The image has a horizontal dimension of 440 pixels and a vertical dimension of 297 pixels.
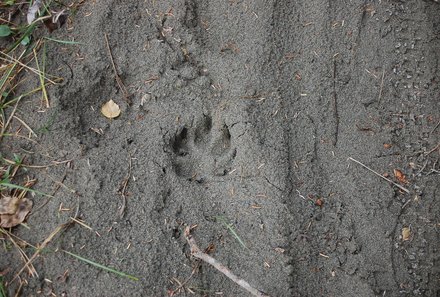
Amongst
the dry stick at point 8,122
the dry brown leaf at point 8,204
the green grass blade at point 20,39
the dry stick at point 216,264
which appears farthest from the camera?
the green grass blade at point 20,39

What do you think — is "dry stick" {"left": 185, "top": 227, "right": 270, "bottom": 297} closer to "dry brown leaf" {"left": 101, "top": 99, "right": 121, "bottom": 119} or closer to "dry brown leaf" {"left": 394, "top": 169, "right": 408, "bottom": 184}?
"dry brown leaf" {"left": 101, "top": 99, "right": 121, "bottom": 119}

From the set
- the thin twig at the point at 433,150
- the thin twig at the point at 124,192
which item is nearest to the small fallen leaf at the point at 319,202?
the thin twig at the point at 433,150

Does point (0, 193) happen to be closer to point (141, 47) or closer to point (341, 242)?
point (141, 47)

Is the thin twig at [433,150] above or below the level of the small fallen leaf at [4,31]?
below

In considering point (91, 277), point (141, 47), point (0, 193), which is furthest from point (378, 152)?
point (0, 193)

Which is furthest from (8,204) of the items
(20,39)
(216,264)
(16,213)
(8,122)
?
(216,264)

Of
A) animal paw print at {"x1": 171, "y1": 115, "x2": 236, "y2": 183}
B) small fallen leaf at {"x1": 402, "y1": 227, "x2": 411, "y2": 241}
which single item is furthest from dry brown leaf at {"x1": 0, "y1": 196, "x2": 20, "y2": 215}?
small fallen leaf at {"x1": 402, "y1": 227, "x2": 411, "y2": 241}

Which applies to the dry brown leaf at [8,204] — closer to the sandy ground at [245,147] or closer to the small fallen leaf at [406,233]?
the sandy ground at [245,147]
